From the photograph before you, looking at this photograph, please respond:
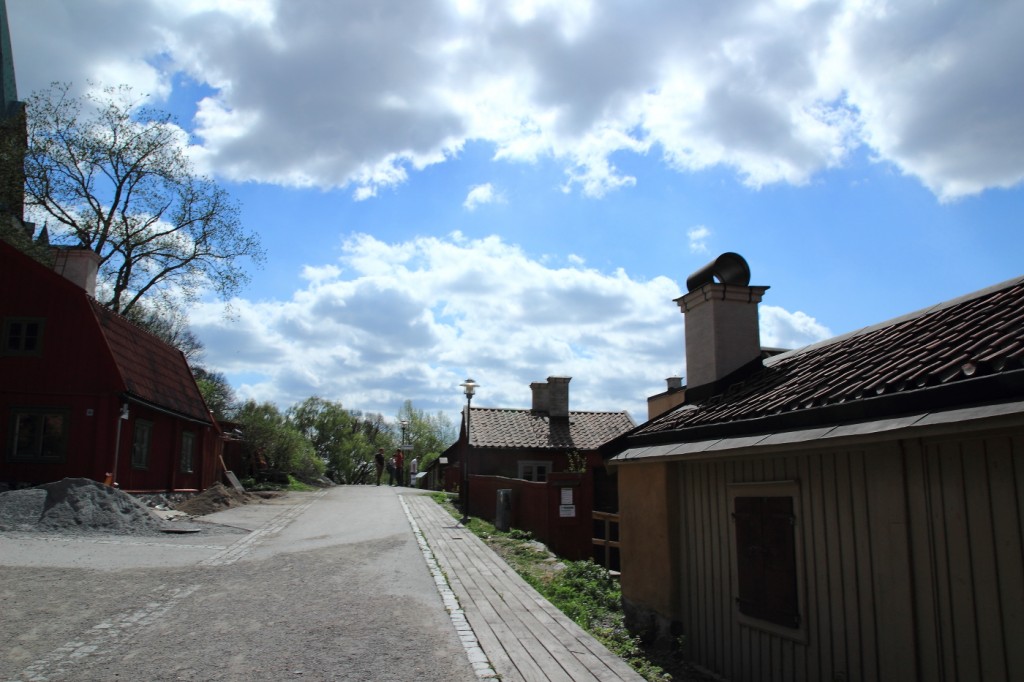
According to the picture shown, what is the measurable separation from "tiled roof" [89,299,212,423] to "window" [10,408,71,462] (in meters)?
1.70

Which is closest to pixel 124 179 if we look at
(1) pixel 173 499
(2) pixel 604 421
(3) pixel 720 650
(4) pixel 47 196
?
(4) pixel 47 196

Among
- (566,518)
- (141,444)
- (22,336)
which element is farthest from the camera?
(141,444)

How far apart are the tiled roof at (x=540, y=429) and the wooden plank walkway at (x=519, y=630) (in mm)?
17164

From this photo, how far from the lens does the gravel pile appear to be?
13.4 m

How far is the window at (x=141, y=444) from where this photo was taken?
1903 cm

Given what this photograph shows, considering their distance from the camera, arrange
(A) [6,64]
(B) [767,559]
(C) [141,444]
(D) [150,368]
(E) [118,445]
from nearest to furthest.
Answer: (B) [767,559], (E) [118,445], (C) [141,444], (D) [150,368], (A) [6,64]

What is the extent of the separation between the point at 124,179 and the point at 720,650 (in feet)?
107

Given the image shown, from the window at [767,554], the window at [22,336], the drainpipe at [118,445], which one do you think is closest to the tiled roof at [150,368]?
the drainpipe at [118,445]

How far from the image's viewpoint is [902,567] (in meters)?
5.27

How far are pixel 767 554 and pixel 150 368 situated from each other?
64.0 feet

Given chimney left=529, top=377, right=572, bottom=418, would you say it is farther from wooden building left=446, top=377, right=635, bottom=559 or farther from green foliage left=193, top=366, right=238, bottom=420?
green foliage left=193, top=366, right=238, bottom=420

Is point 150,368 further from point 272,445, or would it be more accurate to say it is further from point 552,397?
point 552,397

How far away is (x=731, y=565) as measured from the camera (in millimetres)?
7461

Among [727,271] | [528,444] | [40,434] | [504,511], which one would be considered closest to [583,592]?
[727,271]
